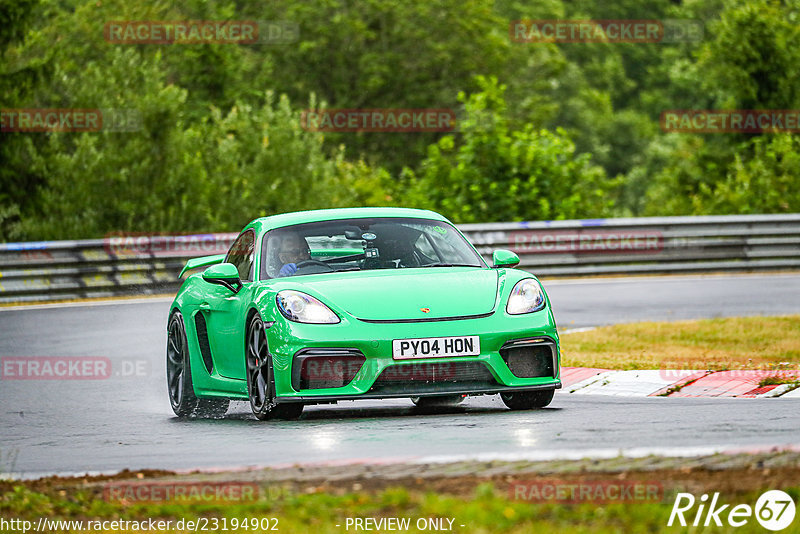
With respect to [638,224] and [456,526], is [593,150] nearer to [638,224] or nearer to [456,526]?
[638,224]

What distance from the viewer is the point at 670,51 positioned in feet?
275

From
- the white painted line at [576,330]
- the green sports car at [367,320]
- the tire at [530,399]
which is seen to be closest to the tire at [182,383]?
the green sports car at [367,320]

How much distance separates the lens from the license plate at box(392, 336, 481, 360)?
29.5 feet

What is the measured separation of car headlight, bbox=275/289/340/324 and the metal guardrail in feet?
42.9

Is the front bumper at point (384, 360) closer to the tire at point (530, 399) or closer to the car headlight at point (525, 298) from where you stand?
the car headlight at point (525, 298)

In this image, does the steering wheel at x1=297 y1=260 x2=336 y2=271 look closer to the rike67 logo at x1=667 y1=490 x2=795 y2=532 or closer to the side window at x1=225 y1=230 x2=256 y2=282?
the side window at x1=225 y1=230 x2=256 y2=282

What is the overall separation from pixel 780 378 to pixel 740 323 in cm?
466

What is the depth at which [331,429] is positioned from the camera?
28.9ft

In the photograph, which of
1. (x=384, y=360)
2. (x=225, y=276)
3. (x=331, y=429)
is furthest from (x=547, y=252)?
(x=331, y=429)

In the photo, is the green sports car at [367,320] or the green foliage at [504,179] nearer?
the green sports car at [367,320]

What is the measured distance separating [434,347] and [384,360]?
31cm

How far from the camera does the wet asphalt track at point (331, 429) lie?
7.48 m

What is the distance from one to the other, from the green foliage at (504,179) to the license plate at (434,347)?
18.7 metres

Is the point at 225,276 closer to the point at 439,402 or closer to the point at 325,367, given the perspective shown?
the point at 325,367
